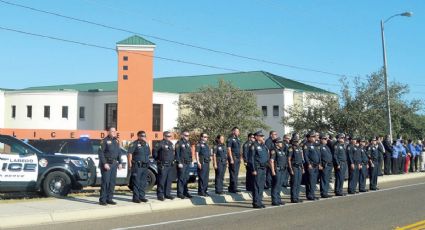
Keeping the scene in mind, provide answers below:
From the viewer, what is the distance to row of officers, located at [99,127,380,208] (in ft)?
42.8

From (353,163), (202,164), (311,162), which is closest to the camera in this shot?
(202,164)

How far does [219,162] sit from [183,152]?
72.0 inches

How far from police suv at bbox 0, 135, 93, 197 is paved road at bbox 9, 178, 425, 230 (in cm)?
323

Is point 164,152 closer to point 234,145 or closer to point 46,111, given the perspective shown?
point 234,145

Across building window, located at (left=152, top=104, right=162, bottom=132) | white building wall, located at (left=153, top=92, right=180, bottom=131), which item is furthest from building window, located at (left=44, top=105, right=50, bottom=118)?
white building wall, located at (left=153, top=92, right=180, bottom=131)

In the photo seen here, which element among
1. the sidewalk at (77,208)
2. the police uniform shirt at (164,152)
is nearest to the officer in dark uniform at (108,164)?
the sidewalk at (77,208)

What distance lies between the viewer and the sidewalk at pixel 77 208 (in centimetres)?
Answer: 1073

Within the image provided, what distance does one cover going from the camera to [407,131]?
53.2 meters

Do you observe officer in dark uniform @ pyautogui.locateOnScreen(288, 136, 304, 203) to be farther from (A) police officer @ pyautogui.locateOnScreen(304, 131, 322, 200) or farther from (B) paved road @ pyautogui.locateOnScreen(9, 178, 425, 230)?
(A) police officer @ pyautogui.locateOnScreen(304, 131, 322, 200)

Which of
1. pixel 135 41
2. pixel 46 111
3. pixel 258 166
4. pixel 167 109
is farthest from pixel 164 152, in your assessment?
pixel 46 111

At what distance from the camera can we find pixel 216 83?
73188 millimetres

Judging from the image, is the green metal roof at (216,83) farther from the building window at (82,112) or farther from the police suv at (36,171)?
the police suv at (36,171)

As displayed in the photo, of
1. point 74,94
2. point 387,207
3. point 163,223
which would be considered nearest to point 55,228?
point 163,223

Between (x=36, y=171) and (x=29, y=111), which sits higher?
(x=29, y=111)
